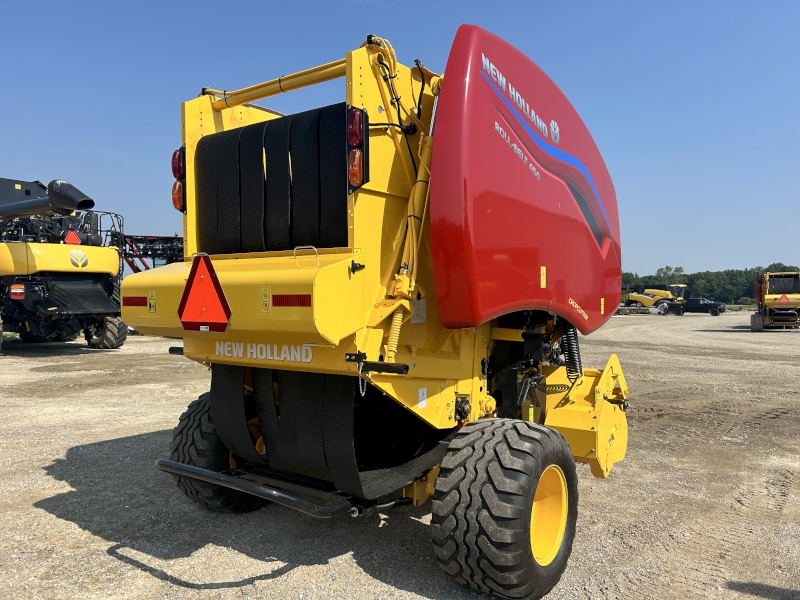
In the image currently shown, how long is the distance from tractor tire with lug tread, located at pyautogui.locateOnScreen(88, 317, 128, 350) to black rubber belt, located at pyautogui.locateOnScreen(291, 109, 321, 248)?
1364 cm

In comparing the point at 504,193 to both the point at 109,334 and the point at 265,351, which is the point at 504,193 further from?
the point at 109,334

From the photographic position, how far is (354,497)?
3.49 metres

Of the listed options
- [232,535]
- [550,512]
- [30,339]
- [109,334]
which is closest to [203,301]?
[232,535]

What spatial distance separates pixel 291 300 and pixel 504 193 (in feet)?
4.29

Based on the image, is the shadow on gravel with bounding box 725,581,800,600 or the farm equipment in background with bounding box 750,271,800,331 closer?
the shadow on gravel with bounding box 725,581,800,600

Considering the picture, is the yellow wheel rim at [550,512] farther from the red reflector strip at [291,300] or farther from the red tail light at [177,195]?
the red tail light at [177,195]

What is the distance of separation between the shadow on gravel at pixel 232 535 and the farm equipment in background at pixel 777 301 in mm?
26237

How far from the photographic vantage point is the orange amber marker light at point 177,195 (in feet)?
12.8

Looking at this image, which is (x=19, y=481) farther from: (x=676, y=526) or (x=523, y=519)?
(x=676, y=526)

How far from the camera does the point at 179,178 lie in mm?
3902

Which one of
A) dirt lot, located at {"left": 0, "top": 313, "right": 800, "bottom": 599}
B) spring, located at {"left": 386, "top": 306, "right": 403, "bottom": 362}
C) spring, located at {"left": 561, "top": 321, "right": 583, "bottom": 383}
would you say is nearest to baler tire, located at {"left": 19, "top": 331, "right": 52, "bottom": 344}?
dirt lot, located at {"left": 0, "top": 313, "right": 800, "bottom": 599}

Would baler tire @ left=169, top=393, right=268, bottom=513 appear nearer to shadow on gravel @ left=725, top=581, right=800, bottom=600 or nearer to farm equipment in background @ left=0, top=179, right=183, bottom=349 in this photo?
shadow on gravel @ left=725, top=581, right=800, bottom=600

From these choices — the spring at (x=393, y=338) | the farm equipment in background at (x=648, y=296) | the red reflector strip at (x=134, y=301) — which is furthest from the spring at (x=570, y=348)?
the farm equipment in background at (x=648, y=296)

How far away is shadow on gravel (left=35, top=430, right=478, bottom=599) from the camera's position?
3.44m
